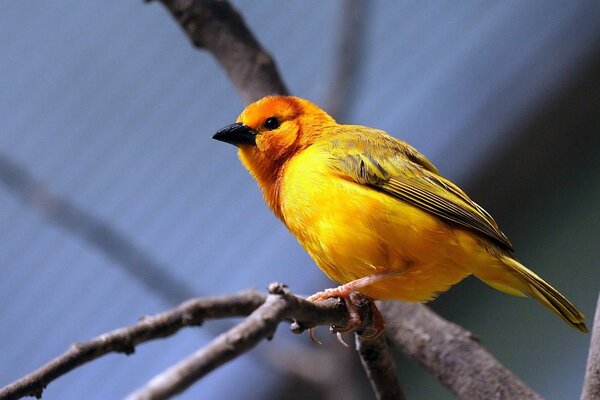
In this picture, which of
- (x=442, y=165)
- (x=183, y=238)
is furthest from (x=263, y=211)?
(x=442, y=165)

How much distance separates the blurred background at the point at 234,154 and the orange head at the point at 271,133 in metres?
2.23

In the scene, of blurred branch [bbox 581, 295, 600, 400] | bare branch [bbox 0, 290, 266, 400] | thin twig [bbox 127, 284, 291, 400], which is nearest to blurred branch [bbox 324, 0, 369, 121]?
bare branch [bbox 0, 290, 266, 400]

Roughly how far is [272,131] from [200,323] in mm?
1410

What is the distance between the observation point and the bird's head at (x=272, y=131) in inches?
153

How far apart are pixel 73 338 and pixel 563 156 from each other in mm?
4338


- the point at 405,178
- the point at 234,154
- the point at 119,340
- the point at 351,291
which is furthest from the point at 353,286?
the point at 234,154

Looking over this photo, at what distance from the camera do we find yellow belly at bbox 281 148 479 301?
3.31 meters

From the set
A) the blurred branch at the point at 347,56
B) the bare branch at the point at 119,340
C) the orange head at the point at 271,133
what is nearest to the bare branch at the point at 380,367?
the bare branch at the point at 119,340

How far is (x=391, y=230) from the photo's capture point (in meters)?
3.32

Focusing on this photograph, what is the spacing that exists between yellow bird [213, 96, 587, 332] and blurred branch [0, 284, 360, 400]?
1.16 feet

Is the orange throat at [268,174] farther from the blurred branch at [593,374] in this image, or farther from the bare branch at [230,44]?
the blurred branch at [593,374]

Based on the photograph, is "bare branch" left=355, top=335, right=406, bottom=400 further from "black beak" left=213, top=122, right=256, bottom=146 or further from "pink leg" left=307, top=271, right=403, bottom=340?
"black beak" left=213, top=122, right=256, bottom=146

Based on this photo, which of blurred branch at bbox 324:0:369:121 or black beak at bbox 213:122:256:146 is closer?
black beak at bbox 213:122:256:146

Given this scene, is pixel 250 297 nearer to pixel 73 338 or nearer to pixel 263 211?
pixel 263 211
